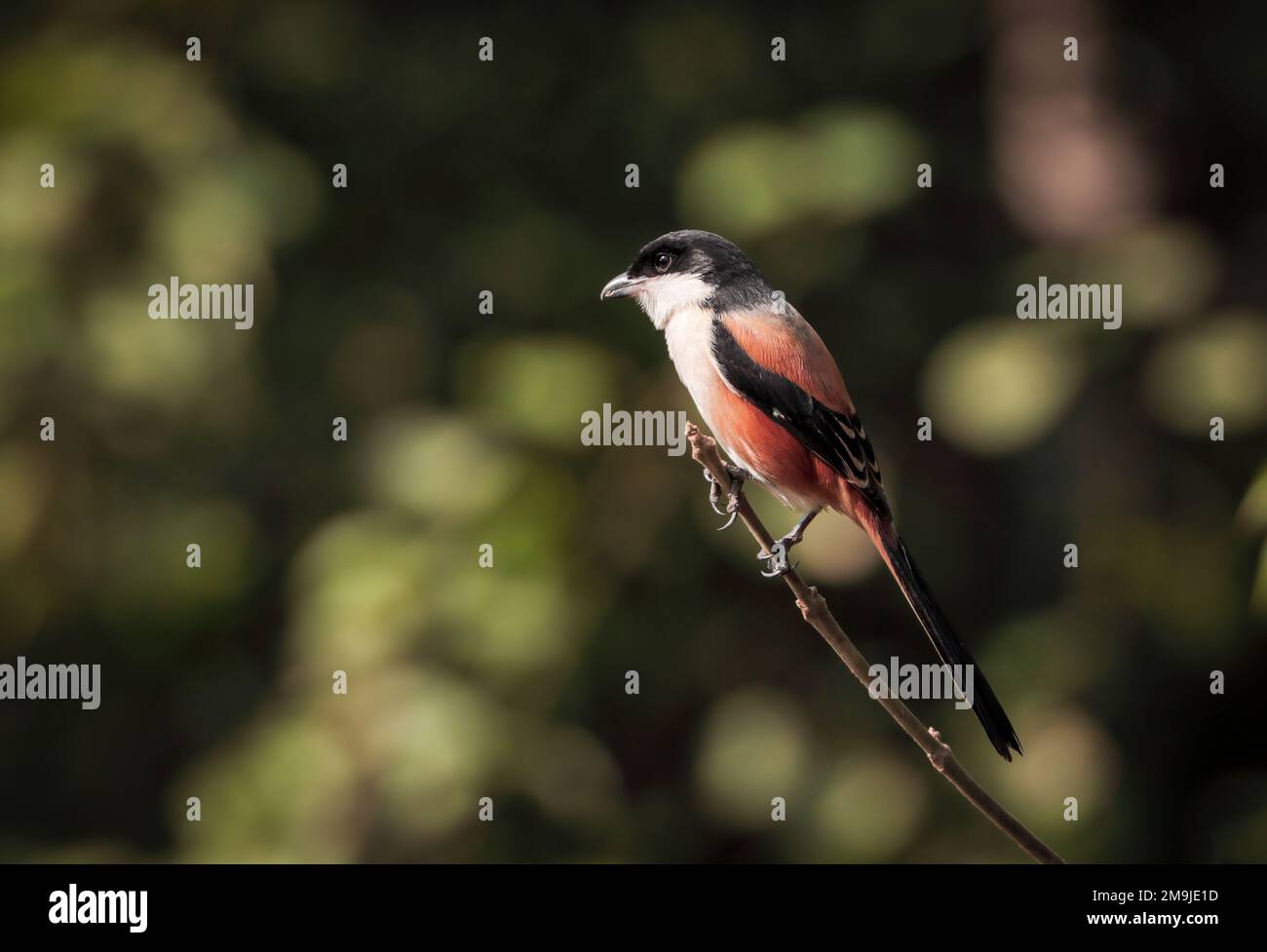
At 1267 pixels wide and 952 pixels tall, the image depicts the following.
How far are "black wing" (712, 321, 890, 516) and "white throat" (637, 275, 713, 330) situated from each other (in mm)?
215

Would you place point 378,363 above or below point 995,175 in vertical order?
below

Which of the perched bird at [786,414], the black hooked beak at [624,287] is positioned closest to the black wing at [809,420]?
the perched bird at [786,414]

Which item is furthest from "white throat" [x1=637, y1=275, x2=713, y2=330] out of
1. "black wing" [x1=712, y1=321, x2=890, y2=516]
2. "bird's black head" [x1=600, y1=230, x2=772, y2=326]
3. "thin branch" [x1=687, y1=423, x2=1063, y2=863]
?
"thin branch" [x1=687, y1=423, x2=1063, y2=863]

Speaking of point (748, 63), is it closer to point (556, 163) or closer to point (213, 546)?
point (556, 163)

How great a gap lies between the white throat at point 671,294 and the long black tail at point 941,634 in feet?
1.70

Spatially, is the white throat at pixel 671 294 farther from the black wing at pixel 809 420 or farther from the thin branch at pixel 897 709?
the thin branch at pixel 897 709

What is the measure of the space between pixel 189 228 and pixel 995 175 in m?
1.97

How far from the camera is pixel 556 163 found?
3572 mm

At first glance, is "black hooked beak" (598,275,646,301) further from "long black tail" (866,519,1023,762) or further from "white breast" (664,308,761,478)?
"long black tail" (866,519,1023,762)

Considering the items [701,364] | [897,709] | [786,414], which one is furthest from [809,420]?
[897,709]

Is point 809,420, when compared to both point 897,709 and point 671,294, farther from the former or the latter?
point 897,709

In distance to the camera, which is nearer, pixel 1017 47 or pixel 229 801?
pixel 229 801

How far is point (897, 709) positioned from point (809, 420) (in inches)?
31.2

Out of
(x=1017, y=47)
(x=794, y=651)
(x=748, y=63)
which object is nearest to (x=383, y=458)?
(x=794, y=651)
